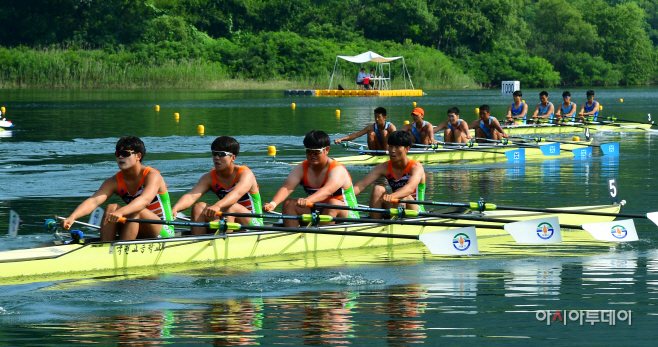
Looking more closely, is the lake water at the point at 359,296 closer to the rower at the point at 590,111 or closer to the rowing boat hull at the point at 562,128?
the rowing boat hull at the point at 562,128

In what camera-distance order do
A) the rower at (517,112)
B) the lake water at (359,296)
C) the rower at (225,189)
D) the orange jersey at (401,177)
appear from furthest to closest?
the rower at (517,112) < the orange jersey at (401,177) < the rower at (225,189) < the lake water at (359,296)

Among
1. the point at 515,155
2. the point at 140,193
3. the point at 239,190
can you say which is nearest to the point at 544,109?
the point at 515,155

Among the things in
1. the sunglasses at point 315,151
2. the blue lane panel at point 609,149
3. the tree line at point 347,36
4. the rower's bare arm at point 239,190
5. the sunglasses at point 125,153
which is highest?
the tree line at point 347,36

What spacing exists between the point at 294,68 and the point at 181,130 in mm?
38855

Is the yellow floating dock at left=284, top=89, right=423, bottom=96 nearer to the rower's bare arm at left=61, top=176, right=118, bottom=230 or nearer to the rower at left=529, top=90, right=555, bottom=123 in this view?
the rower at left=529, top=90, right=555, bottom=123

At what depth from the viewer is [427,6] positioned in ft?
256

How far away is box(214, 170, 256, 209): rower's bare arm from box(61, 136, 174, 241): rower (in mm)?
578

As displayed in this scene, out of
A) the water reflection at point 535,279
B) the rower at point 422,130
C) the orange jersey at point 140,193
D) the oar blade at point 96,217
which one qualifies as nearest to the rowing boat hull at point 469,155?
the rower at point 422,130

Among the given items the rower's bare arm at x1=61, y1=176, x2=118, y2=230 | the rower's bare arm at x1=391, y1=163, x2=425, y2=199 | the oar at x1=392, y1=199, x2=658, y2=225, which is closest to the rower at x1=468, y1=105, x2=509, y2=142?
the oar at x1=392, y1=199, x2=658, y2=225

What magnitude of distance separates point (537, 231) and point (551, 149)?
35.2ft

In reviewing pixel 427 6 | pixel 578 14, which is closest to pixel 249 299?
pixel 427 6

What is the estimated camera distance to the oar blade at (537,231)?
31.8ft

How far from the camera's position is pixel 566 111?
27578mm

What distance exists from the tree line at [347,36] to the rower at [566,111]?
35970 millimetres
